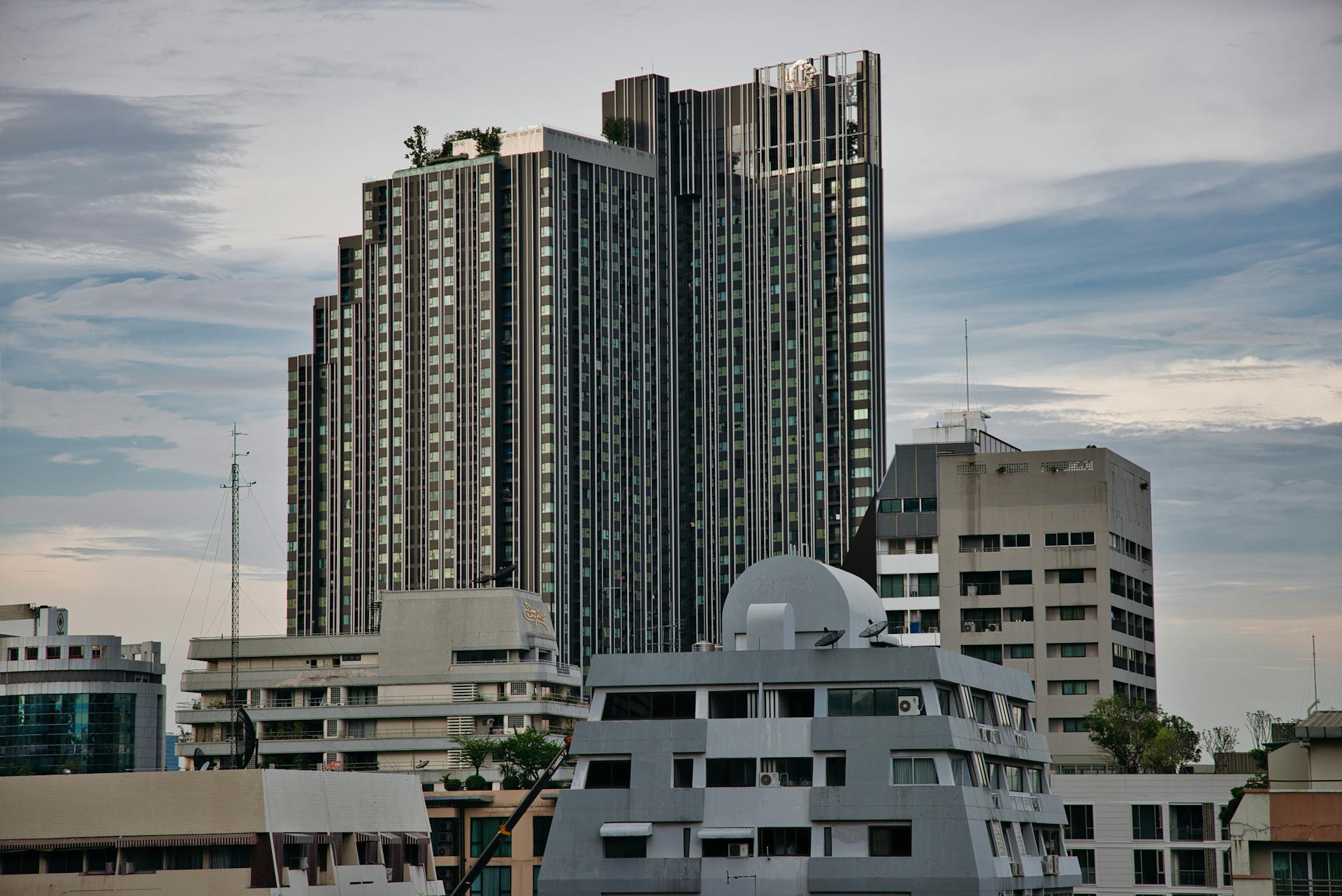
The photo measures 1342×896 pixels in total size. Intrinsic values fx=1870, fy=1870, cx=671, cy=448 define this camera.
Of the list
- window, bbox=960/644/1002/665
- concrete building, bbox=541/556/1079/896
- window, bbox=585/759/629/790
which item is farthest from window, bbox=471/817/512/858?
window, bbox=960/644/1002/665

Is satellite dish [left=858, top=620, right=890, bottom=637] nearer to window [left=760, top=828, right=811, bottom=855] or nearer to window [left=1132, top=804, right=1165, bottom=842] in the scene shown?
window [left=760, top=828, right=811, bottom=855]

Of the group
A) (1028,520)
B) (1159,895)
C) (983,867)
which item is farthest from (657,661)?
(1028,520)

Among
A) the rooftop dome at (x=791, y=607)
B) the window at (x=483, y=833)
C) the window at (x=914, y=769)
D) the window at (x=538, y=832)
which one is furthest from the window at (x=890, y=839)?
the window at (x=483, y=833)

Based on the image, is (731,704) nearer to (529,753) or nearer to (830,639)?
(830,639)

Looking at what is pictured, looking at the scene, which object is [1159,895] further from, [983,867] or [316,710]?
[316,710]

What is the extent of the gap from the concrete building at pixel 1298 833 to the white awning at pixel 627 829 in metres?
31.2

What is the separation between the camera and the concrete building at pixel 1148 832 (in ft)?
445

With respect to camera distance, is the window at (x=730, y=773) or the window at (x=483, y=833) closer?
the window at (x=730, y=773)

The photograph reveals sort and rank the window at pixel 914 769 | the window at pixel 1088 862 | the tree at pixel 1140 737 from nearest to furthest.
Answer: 1. the window at pixel 914 769
2. the window at pixel 1088 862
3. the tree at pixel 1140 737

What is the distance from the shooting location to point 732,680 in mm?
101125

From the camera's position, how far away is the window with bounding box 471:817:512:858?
437ft

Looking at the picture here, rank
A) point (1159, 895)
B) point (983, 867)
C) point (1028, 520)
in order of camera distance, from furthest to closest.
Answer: point (1028, 520) < point (1159, 895) < point (983, 867)

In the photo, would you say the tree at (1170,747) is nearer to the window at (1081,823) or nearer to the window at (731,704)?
the window at (1081,823)

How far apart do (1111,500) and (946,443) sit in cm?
1591
